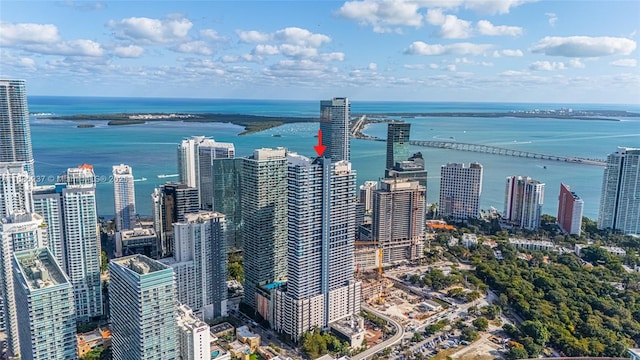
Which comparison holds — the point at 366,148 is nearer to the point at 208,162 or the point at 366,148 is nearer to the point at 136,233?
the point at 208,162

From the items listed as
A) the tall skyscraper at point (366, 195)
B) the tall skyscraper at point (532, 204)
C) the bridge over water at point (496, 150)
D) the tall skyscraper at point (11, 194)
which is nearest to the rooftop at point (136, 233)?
the tall skyscraper at point (11, 194)

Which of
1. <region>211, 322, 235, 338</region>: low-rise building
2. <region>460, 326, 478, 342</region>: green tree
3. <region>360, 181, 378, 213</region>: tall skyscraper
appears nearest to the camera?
<region>211, 322, 235, 338</region>: low-rise building

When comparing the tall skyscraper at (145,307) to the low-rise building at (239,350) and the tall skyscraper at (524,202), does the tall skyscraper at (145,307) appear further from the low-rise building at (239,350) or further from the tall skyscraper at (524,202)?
the tall skyscraper at (524,202)

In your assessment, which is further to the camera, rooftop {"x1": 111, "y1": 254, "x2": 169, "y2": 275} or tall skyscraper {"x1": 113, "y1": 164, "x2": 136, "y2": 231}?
tall skyscraper {"x1": 113, "y1": 164, "x2": 136, "y2": 231}

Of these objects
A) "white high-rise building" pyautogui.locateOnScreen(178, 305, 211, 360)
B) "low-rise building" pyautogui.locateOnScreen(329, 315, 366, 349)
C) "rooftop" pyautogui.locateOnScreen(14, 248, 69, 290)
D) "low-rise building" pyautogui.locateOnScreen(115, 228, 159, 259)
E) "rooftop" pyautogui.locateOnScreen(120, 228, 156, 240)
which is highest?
"rooftop" pyautogui.locateOnScreen(14, 248, 69, 290)

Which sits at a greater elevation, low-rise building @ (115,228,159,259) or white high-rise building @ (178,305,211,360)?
white high-rise building @ (178,305,211,360)

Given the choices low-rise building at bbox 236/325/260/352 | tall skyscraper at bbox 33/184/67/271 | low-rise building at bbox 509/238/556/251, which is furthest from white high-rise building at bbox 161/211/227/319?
low-rise building at bbox 509/238/556/251

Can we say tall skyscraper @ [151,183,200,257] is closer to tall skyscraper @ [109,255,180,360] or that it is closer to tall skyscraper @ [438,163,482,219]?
tall skyscraper @ [109,255,180,360]
